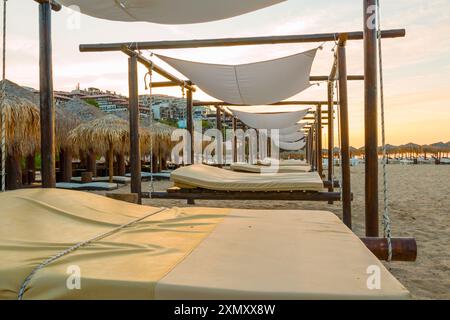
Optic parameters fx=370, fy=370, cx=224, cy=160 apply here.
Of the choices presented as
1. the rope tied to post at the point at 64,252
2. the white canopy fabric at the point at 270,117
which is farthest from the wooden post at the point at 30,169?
the rope tied to post at the point at 64,252

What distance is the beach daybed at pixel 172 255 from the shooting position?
1336 mm

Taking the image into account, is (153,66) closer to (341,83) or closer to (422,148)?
(341,83)

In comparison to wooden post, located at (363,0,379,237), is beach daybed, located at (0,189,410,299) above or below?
below

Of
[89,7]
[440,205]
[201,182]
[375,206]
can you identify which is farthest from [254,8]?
[440,205]

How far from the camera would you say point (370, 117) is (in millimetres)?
2879

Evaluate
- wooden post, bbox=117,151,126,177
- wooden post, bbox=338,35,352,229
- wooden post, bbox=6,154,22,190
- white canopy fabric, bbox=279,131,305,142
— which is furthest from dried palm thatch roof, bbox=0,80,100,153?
white canopy fabric, bbox=279,131,305,142

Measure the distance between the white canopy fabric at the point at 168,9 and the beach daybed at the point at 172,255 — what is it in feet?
4.49

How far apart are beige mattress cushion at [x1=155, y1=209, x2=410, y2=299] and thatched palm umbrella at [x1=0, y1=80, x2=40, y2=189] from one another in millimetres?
6174

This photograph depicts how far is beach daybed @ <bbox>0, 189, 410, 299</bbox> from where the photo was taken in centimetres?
134

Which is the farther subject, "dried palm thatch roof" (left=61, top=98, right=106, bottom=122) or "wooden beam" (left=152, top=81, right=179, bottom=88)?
"dried palm thatch roof" (left=61, top=98, right=106, bottom=122)

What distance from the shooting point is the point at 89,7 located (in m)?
2.65

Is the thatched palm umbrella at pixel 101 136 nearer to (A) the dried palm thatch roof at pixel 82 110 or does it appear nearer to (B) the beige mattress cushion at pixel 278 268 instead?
(A) the dried palm thatch roof at pixel 82 110

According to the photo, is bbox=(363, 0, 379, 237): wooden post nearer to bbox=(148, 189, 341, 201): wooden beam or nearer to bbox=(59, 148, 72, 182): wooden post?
bbox=(148, 189, 341, 201): wooden beam
